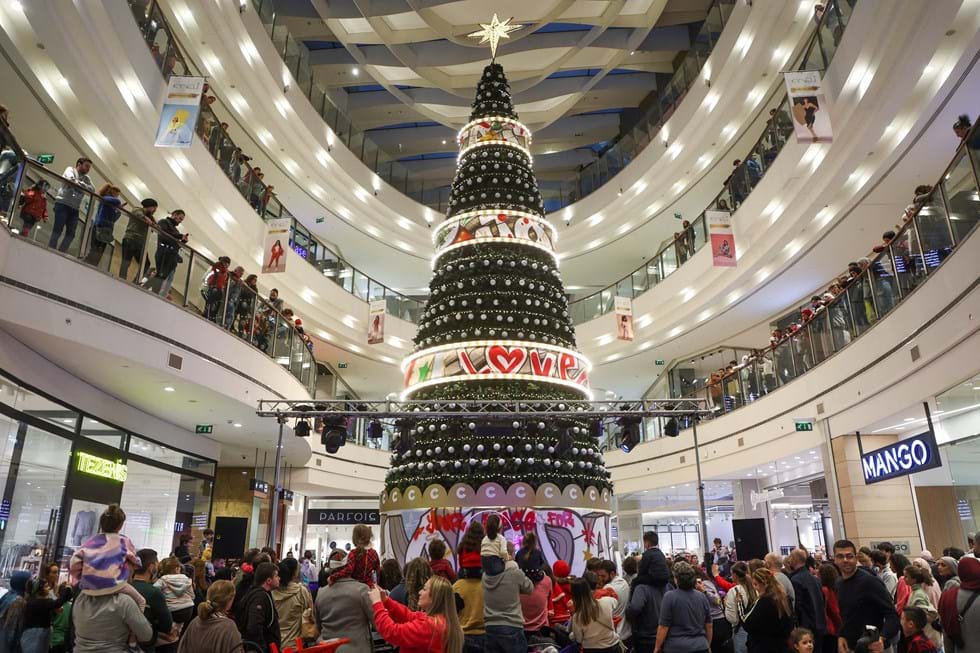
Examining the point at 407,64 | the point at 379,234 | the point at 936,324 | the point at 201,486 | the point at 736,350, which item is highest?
the point at 407,64

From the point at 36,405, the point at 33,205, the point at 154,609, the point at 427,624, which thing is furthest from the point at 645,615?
the point at 36,405

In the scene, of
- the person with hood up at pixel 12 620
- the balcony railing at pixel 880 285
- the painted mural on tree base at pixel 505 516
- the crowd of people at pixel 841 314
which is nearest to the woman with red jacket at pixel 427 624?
the person with hood up at pixel 12 620

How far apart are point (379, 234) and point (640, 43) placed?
1052 centimetres

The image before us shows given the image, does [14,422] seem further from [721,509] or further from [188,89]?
[721,509]

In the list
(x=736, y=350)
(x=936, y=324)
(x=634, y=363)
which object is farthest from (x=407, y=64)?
(x=936, y=324)

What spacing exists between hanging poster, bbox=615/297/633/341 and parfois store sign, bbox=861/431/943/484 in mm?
8367

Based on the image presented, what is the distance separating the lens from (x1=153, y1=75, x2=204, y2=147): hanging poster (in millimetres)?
10180

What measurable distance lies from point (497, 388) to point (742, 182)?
9.07 meters

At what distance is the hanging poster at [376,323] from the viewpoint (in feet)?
65.8

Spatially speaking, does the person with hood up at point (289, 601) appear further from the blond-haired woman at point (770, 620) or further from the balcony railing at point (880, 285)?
the balcony railing at point (880, 285)

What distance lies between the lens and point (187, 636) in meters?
3.50

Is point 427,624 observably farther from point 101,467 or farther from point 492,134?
point 492,134

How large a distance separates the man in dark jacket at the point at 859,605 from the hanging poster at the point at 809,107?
814cm

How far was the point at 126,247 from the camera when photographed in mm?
8203
